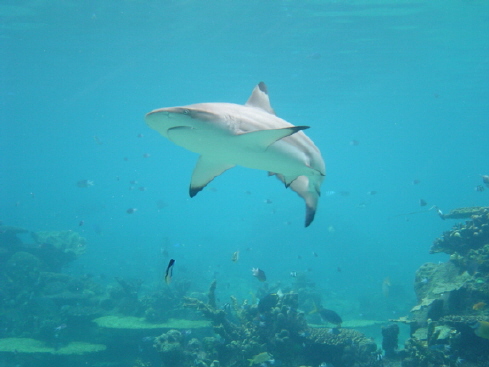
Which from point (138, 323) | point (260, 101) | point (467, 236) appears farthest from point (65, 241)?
point (467, 236)

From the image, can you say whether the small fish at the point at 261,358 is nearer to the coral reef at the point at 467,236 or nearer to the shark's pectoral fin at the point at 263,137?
the shark's pectoral fin at the point at 263,137

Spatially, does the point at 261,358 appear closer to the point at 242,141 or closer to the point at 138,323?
the point at 242,141

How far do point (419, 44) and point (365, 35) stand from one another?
15.7ft

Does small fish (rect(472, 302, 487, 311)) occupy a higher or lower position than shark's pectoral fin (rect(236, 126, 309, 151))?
lower

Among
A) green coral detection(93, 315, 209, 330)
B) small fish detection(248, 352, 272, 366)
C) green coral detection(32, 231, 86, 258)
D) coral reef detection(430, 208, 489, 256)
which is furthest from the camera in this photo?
green coral detection(32, 231, 86, 258)

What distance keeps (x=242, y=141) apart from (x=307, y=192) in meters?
1.42

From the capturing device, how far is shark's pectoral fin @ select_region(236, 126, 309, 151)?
2651mm

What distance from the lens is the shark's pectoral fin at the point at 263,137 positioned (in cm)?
265

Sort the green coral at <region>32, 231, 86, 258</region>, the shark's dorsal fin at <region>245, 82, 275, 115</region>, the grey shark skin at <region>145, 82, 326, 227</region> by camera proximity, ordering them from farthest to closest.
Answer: the green coral at <region>32, 231, 86, 258</region>, the shark's dorsal fin at <region>245, 82, 275, 115</region>, the grey shark skin at <region>145, 82, 326, 227</region>

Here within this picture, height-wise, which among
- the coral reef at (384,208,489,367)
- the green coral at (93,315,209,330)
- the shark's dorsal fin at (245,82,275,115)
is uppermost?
the shark's dorsal fin at (245,82,275,115)

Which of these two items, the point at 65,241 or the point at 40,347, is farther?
the point at 65,241

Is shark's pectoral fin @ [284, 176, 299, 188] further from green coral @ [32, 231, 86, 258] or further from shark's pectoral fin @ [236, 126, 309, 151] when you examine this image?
green coral @ [32, 231, 86, 258]

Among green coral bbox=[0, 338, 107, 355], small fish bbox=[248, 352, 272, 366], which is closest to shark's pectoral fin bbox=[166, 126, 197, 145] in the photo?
small fish bbox=[248, 352, 272, 366]

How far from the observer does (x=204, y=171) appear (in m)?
3.79
